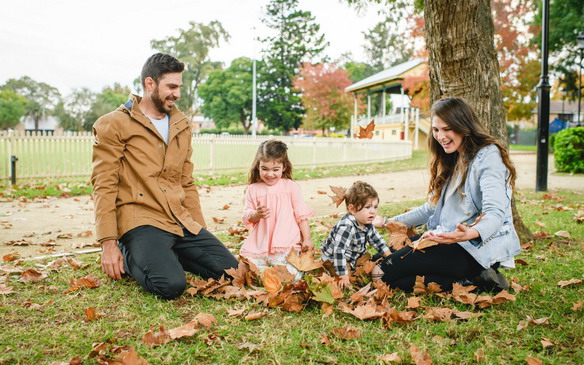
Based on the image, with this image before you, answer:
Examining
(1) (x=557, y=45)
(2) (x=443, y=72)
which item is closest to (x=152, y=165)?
(2) (x=443, y=72)

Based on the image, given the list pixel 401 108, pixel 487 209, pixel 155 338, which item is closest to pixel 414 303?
pixel 487 209

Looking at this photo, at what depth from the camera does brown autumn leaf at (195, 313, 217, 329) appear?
2.65 m

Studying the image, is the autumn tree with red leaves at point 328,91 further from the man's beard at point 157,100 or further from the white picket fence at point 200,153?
the man's beard at point 157,100

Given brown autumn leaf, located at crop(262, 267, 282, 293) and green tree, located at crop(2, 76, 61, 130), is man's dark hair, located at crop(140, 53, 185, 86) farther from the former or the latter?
green tree, located at crop(2, 76, 61, 130)

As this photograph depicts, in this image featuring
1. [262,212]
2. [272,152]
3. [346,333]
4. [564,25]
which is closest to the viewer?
[346,333]

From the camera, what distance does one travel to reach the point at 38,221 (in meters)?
6.30

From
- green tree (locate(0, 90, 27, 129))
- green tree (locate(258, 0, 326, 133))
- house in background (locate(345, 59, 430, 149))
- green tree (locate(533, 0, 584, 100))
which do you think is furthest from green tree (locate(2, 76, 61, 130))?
green tree (locate(533, 0, 584, 100))

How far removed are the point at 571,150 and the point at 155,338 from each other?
47.3 ft

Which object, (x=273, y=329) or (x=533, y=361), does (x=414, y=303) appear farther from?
(x=273, y=329)

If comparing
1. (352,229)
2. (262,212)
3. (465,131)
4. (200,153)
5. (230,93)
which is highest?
(230,93)

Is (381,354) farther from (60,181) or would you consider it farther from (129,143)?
(60,181)

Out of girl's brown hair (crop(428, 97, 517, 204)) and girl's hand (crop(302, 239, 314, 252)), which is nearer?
girl's brown hair (crop(428, 97, 517, 204))

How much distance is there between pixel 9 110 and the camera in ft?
226

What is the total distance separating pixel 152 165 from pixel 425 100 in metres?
22.3
